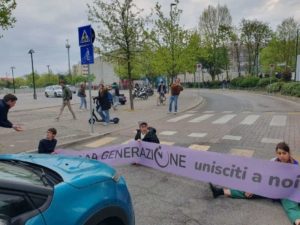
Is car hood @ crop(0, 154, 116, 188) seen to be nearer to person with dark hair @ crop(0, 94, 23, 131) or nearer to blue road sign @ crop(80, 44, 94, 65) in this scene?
person with dark hair @ crop(0, 94, 23, 131)

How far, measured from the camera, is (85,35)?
10797 mm

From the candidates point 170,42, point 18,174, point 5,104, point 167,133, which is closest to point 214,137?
point 167,133

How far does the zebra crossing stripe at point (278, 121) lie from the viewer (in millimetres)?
13117

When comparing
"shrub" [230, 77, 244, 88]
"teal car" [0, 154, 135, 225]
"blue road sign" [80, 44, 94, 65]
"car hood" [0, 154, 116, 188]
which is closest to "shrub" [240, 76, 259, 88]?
"shrub" [230, 77, 244, 88]

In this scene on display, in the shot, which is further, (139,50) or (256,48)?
(256,48)

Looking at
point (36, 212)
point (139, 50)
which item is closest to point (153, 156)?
point (36, 212)

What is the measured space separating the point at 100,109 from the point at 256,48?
151ft

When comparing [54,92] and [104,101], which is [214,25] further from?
[104,101]

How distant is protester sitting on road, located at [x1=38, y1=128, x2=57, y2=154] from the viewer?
293 inches

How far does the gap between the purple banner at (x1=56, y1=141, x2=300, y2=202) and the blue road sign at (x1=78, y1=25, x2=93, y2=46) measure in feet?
15.2

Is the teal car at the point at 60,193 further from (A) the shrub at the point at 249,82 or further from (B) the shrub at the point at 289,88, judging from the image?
(A) the shrub at the point at 249,82

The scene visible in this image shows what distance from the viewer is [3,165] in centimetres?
291

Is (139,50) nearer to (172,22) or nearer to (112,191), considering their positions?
(172,22)

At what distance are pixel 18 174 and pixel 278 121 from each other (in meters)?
12.9
